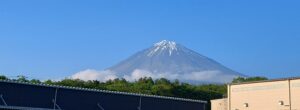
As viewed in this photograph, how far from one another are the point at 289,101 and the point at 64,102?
16.4m

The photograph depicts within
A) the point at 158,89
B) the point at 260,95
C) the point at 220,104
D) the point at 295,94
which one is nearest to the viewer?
the point at 295,94

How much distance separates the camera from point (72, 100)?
4150 cm

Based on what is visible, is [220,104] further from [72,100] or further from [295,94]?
[72,100]

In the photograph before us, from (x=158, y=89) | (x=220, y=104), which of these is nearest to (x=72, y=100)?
(x=220, y=104)

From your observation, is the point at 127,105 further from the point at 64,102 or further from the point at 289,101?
the point at 289,101

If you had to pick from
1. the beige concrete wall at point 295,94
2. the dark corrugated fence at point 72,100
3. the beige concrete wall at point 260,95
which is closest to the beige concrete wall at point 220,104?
the beige concrete wall at point 260,95

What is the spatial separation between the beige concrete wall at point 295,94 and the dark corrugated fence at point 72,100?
9.81m

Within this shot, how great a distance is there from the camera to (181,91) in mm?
78312

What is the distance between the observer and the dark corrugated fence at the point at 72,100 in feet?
125

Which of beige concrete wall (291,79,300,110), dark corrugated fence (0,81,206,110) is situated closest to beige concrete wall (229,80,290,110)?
beige concrete wall (291,79,300,110)

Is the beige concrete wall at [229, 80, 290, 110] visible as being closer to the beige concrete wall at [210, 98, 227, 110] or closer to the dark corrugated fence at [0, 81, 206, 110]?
the beige concrete wall at [210, 98, 227, 110]

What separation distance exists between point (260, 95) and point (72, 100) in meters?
14.6

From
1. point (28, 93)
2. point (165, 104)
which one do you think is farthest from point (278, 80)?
point (28, 93)

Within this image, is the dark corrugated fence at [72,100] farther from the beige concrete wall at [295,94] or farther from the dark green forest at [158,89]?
the dark green forest at [158,89]
